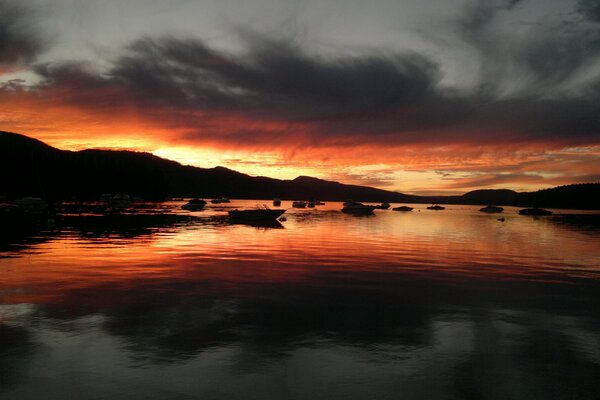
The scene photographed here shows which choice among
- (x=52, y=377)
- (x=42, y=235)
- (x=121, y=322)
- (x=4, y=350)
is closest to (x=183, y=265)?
(x=121, y=322)

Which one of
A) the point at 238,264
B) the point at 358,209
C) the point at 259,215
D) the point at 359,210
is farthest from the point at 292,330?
the point at 358,209

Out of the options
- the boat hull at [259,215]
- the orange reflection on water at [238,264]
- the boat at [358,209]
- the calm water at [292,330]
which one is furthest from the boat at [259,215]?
the boat at [358,209]

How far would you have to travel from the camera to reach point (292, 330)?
43.5 ft

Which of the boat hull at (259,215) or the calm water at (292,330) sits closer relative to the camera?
the calm water at (292,330)

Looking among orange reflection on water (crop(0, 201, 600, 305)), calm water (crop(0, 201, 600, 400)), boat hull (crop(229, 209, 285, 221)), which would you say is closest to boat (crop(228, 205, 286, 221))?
boat hull (crop(229, 209, 285, 221))

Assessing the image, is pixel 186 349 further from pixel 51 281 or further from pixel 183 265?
pixel 183 265

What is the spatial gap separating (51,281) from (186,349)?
1247 centimetres

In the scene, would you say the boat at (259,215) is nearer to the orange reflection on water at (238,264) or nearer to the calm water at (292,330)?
the orange reflection on water at (238,264)

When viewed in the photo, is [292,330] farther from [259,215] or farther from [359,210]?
[359,210]

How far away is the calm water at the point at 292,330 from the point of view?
370 inches

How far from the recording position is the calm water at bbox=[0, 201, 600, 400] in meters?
9.39

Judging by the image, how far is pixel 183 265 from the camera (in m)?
26.4

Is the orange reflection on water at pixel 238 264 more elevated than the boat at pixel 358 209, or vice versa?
the boat at pixel 358 209

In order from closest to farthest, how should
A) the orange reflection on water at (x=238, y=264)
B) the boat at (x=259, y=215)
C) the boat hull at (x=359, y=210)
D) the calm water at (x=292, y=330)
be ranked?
the calm water at (x=292, y=330), the orange reflection on water at (x=238, y=264), the boat at (x=259, y=215), the boat hull at (x=359, y=210)
